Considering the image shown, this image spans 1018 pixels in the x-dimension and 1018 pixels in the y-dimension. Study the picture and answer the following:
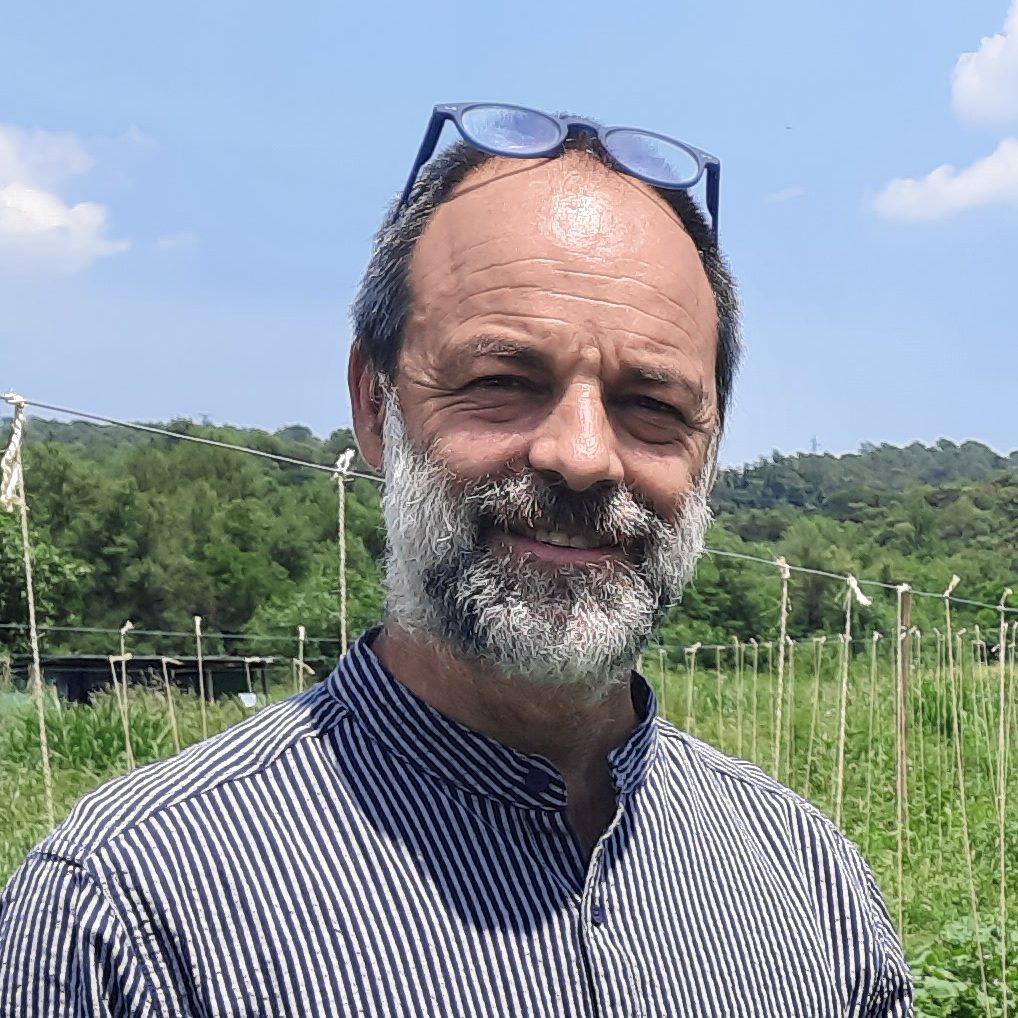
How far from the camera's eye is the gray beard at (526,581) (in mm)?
1058

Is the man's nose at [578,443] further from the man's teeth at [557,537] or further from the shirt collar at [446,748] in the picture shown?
the shirt collar at [446,748]

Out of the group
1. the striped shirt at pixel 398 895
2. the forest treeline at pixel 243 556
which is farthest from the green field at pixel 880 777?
the forest treeline at pixel 243 556

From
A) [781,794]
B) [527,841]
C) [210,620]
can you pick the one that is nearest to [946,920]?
[781,794]

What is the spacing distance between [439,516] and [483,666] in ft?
0.45

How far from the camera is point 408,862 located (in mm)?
1003

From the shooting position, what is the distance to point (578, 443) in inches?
41.1

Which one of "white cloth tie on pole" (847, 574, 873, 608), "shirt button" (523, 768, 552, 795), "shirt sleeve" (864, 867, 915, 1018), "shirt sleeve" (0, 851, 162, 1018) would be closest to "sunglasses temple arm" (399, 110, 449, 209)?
"shirt button" (523, 768, 552, 795)

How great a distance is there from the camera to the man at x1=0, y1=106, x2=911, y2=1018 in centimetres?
93

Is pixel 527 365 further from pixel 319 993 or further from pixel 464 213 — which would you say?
pixel 319 993

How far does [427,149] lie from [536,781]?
619 millimetres

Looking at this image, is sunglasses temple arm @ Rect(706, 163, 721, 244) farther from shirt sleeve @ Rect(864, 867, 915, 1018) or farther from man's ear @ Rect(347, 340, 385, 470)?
shirt sleeve @ Rect(864, 867, 915, 1018)

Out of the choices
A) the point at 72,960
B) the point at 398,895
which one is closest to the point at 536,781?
the point at 398,895

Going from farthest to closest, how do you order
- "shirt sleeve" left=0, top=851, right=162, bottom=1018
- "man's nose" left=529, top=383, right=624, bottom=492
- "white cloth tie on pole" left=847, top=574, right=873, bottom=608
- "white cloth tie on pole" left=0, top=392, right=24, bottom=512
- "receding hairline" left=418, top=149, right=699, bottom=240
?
1. "white cloth tie on pole" left=847, top=574, right=873, bottom=608
2. "white cloth tie on pole" left=0, top=392, right=24, bottom=512
3. "receding hairline" left=418, top=149, right=699, bottom=240
4. "man's nose" left=529, top=383, right=624, bottom=492
5. "shirt sleeve" left=0, top=851, right=162, bottom=1018

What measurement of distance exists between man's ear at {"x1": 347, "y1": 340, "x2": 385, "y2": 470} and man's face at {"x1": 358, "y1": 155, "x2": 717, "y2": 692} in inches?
2.2
